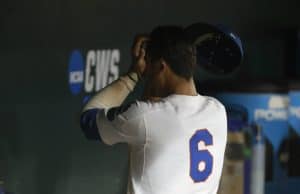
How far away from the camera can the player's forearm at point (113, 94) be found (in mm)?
1345

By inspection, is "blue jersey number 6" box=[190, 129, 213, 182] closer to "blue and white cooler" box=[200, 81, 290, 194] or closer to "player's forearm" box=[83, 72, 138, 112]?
"player's forearm" box=[83, 72, 138, 112]

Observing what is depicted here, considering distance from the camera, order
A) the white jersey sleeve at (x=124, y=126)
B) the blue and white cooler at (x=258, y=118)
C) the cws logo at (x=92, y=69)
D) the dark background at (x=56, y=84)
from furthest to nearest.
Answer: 1. the blue and white cooler at (x=258, y=118)
2. the cws logo at (x=92, y=69)
3. the dark background at (x=56, y=84)
4. the white jersey sleeve at (x=124, y=126)

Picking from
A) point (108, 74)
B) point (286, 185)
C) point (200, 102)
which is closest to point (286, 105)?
point (286, 185)

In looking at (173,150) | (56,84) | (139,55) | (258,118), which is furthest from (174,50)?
(258,118)

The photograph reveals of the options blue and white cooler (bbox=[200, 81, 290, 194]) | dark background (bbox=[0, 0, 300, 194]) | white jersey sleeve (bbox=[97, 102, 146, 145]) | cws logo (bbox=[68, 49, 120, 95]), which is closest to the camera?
white jersey sleeve (bbox=[97, 102, 146, 145])

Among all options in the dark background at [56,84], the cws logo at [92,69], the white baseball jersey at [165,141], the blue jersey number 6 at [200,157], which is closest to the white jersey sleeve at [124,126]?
the white baseball jersey at [165,141]

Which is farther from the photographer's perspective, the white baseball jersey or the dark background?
the dark background

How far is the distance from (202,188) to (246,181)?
3.11ft

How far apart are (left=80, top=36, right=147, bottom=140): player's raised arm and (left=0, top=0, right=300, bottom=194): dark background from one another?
1.85 feet

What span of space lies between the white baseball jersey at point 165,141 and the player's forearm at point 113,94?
0.20ft

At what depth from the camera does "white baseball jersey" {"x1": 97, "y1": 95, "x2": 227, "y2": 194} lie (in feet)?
4.13

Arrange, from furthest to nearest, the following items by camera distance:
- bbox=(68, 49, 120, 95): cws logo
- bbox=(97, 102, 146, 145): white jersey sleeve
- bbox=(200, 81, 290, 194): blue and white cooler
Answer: bbox=(200, 81, 290, 194): blue and white cooler → bbox=(68, 49, 120, 95): cws logo → bbox=(97, 102, 146, 145): white jersey sleeve

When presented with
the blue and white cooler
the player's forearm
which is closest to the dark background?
the blue and white cooler

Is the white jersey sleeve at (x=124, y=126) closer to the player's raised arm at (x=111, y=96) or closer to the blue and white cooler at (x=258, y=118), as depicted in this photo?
the player's raised arm at (x=111, y=96)
